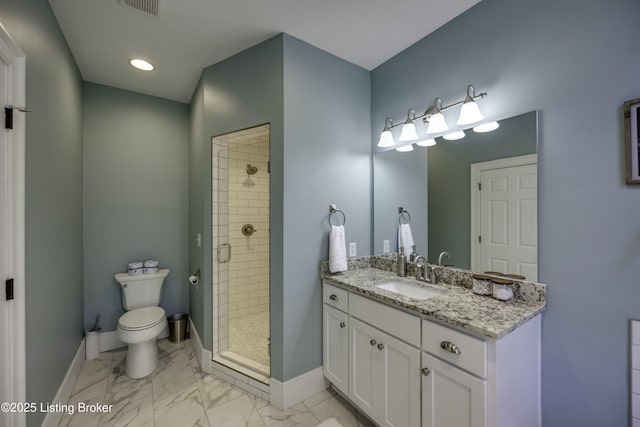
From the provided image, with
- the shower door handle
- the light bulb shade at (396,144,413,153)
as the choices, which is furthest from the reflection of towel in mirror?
the shower door handle

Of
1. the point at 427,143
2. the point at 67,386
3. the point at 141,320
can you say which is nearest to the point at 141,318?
the point at 141,320

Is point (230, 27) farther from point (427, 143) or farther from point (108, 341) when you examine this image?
point (108, 341)

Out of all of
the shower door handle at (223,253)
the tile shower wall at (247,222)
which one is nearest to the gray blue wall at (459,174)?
the shower door handle at (223,253)

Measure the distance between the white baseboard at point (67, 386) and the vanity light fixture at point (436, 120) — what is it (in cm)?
291

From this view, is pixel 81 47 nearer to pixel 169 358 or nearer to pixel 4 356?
pixel 4 356

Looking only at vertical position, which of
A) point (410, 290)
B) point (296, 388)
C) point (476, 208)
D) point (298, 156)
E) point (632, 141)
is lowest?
point (296, 388)

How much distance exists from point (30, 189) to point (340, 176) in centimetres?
190

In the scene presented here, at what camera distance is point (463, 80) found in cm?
175

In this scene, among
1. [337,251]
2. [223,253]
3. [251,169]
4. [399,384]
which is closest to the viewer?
[399,384]

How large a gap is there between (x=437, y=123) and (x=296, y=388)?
214cm

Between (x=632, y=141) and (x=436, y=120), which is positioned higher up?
(x=436, y=120)

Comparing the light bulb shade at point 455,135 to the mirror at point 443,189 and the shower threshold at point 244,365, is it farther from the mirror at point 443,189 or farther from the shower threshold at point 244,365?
the shower threshold at point 244,365

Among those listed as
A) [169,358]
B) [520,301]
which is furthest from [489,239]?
[169,358]

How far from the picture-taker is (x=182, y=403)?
1957 mm
